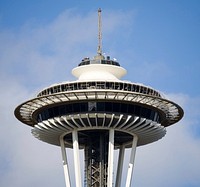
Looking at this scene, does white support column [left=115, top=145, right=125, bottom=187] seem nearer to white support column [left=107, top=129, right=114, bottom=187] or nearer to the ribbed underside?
the ribbed underside

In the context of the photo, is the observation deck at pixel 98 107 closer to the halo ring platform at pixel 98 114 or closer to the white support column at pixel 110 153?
the halo ring platform at pixel 98 114

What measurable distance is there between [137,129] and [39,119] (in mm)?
16462

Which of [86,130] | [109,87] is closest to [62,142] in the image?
[86,130]

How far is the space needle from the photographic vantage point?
397ft

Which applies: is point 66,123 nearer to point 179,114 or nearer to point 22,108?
point 22,108

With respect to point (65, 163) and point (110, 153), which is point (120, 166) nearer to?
point (110, 153)

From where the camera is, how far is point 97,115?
121 m

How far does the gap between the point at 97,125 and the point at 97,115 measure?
2.76 metres

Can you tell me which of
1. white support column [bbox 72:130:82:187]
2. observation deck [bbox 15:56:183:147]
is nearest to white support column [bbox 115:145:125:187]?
observation deck [bbox 15:56:183:147]

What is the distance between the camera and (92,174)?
126 metres

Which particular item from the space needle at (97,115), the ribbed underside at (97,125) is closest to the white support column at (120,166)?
the space needle at (97,115)

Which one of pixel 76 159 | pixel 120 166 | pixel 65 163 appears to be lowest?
pixel 76 159

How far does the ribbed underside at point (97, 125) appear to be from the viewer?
399ft

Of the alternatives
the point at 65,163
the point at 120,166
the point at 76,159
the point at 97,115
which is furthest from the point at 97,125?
the point at 120,166
